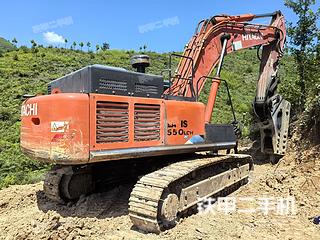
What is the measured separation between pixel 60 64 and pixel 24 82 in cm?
517

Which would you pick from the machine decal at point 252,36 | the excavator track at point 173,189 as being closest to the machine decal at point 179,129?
the excavator track at point 173,189

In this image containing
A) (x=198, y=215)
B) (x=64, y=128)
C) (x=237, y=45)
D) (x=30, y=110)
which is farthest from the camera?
(x=237, y=45)

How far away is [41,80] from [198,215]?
21259mm

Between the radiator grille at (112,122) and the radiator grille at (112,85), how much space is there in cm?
23

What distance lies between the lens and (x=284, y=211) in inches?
227

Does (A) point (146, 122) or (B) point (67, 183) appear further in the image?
(B) point (67, 183)

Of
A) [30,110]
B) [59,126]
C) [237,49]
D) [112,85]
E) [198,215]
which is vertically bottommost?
[198,215]

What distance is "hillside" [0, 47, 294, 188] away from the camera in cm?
1112

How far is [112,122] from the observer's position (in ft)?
15.9

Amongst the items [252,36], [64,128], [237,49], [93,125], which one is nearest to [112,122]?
[93,125]

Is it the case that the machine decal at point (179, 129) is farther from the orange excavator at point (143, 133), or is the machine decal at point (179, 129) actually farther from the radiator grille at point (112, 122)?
the radiator grille at point (112, 122)

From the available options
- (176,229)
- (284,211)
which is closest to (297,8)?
(284,211)

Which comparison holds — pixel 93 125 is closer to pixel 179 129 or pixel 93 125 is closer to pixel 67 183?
pixel 179 129

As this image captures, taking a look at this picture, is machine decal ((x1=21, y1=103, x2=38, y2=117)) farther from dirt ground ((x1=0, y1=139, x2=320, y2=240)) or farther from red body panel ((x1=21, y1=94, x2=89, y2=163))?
dirt ground ((x1=0, y1=139, x2=320, y2=240))
